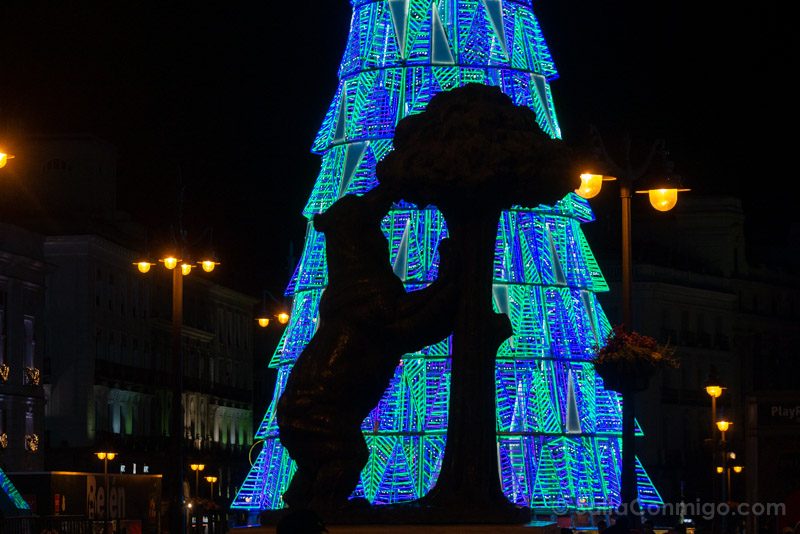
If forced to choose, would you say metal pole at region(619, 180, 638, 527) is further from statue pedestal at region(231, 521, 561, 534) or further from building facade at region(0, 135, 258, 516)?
building facade at region(0, 135, 258, 516)

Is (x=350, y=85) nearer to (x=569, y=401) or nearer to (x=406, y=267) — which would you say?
(x=406, y=267)

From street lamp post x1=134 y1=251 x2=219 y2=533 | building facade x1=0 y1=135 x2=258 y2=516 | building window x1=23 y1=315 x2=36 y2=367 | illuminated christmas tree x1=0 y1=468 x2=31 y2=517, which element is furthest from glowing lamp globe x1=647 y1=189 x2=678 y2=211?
building window x1=23 y1=315 x2=36 y2=367

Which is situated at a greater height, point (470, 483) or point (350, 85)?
point (350, 85)

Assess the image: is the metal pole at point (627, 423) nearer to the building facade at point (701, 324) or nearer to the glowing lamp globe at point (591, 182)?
the glowing lamp globe at point (591, 182)

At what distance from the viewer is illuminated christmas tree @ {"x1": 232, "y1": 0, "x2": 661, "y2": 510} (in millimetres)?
50469

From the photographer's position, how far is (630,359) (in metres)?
31.1

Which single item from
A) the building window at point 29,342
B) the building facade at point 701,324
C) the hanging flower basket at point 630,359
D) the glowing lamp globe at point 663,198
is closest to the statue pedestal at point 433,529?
the hanging flower basket at point 630,359

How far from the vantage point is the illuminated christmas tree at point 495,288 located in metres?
50.5

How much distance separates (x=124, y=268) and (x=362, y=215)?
6985cm

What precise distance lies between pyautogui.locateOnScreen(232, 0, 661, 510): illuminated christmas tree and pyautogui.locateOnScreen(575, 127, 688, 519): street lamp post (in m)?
17.6

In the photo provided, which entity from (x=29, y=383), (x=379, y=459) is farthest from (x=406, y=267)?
(x=29, y=383)

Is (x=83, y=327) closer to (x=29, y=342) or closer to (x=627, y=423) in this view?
(x=29, y=342)

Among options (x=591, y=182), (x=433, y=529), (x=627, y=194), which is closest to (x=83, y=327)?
(x=591, y=182)

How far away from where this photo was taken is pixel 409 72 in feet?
171
